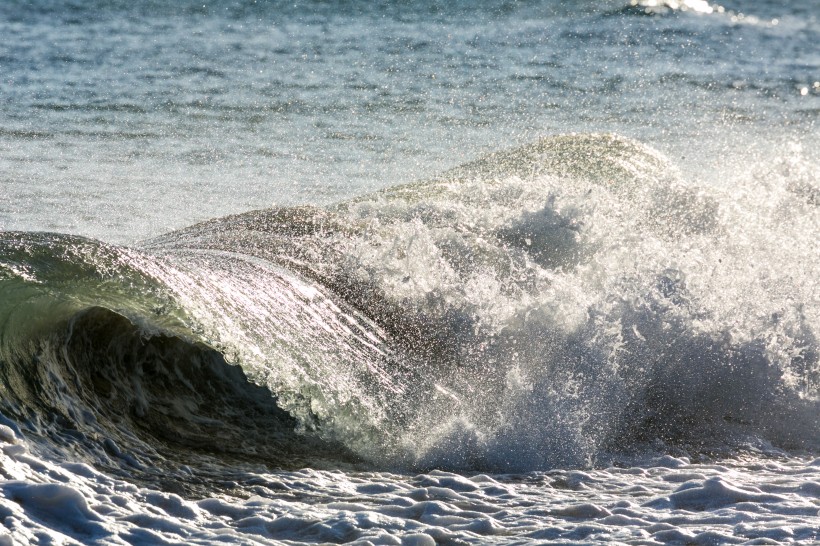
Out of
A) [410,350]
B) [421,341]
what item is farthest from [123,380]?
[421,341]

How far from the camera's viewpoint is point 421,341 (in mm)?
6570

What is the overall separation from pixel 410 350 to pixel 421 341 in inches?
5.6

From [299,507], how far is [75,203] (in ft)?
25.8

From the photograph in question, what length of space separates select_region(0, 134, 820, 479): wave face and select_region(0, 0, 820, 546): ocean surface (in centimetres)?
2

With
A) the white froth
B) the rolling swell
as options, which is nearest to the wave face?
the rolling swell

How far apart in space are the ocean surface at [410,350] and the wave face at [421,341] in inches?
0.7

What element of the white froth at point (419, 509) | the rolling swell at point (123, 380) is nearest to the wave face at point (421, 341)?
the rolling swell at point (123, 380)

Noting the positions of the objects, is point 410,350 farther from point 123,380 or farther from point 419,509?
point 419,509

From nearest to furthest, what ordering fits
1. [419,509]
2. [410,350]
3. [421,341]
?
[419,509]
[410,350]
[421,341]

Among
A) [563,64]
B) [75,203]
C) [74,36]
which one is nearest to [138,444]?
[75,203]

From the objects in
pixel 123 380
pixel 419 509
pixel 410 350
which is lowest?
pixel 419 509

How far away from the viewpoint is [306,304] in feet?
21.4

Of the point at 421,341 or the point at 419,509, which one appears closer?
the point at 419,509

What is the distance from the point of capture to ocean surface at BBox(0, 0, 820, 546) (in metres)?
4.40
